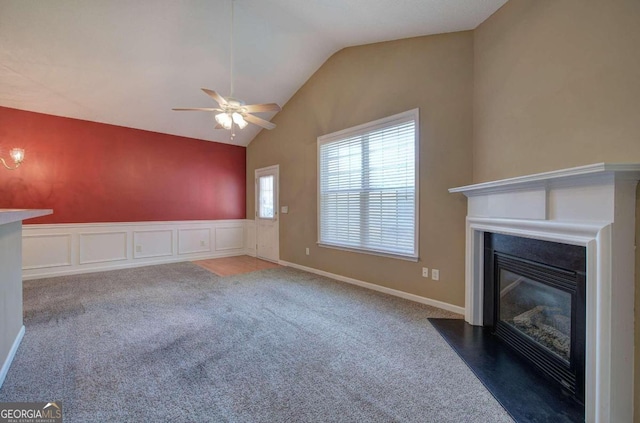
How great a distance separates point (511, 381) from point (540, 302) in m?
0.67

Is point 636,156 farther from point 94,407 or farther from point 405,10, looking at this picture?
point 94,407

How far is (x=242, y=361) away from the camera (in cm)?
202

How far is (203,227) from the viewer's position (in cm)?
606

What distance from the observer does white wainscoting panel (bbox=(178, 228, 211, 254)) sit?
5.79 m

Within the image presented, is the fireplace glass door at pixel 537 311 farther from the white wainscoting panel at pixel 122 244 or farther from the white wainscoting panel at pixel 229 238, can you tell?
the white wainscoting panel at pixel 229 238

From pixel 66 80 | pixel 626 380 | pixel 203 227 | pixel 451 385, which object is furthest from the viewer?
pixel 203 227

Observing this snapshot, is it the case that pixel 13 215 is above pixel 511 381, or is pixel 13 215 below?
above

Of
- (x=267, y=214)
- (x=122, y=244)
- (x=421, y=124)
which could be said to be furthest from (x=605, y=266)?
(x=122, y=244)

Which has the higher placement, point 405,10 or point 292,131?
point 405,10

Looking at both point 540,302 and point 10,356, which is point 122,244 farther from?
point 540,302

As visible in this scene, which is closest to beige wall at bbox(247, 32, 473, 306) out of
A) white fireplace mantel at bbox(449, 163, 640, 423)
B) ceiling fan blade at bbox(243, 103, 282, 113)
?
white fireplace mantel at bbox(449, 163, 640, 423)

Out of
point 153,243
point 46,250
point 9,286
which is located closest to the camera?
point 9,286

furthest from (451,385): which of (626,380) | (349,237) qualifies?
(349,237)

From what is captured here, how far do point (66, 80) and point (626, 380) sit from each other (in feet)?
21.1
